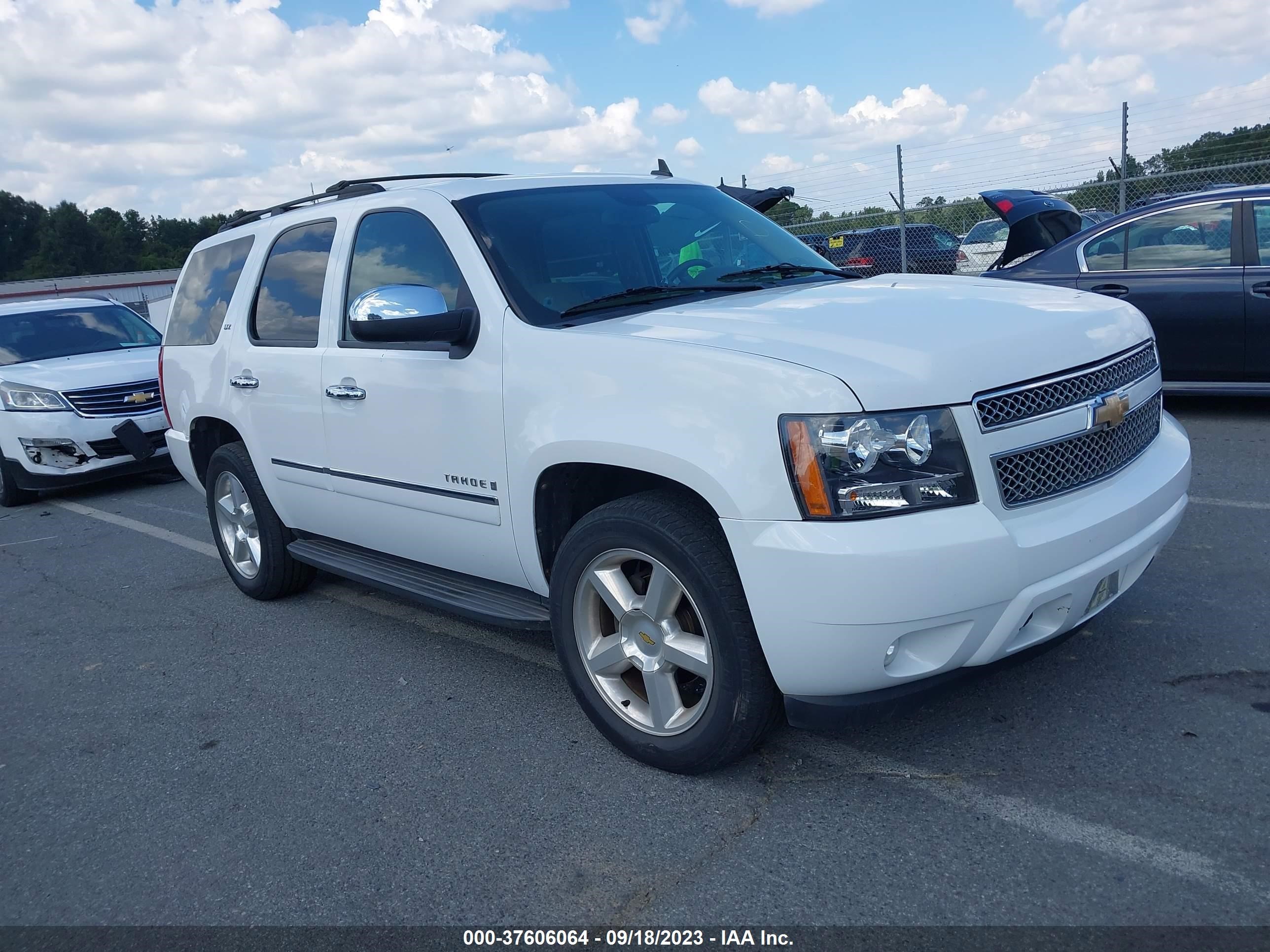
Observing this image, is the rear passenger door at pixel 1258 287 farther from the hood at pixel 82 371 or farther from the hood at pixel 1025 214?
the hood at pixel 82 371

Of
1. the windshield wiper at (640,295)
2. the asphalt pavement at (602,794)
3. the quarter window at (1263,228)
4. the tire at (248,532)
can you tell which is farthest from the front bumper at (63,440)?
the quarter window at (1263,228)

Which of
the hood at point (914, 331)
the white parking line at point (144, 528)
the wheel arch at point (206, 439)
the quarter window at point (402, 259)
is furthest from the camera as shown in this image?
the white parking line at point (144, 528)

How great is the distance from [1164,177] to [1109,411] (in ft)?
41.1

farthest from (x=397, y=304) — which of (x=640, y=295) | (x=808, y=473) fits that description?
(x=808, y=473)

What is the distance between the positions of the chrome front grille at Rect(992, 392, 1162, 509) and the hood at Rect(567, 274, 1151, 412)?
0.67 feet

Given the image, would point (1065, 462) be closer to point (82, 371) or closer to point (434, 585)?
point (434, 585)

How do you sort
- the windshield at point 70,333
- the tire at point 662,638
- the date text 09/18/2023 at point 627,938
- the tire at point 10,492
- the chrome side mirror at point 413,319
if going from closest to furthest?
1. the date text 09/18/2023 at point 627,938
2. the tire at point 662,638
3. the chrome side mirror at point 413,319
4. the tire at point 10,492
5. the windshield at point 70,333

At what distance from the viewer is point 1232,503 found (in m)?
5.43

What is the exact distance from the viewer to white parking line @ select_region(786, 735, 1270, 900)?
8.13 feet

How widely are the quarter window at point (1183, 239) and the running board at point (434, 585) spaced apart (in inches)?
230

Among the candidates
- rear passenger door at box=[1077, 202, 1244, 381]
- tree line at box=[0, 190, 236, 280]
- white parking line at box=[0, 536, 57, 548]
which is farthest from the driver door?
tree line at box=[0, 190, 236, 280]

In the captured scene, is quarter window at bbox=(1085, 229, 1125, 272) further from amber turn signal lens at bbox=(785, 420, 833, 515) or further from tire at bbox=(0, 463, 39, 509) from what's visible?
tire at bbox=(0, 463, 39, 509)

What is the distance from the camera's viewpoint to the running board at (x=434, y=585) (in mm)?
3605

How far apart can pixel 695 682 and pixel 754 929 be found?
898mm
